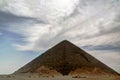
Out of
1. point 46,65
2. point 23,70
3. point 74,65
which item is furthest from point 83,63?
point 23,70

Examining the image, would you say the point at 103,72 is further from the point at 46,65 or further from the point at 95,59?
the point at 46,65

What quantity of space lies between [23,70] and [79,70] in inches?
713

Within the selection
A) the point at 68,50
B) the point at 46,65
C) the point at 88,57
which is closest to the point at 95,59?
the point at 88,57

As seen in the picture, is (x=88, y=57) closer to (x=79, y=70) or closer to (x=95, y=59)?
(x=95, y=59)

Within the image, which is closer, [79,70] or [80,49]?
[79,70]

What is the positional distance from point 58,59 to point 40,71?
906 centimetres

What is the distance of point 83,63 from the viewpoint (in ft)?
357

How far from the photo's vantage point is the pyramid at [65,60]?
108 metres

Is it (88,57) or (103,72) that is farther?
(88,57)

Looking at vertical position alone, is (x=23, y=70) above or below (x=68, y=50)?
below

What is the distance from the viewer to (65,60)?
11069 centimetres

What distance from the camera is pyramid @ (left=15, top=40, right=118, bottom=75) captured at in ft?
353

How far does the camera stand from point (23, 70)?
360 feet

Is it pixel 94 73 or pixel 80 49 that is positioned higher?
pixel 80 49
